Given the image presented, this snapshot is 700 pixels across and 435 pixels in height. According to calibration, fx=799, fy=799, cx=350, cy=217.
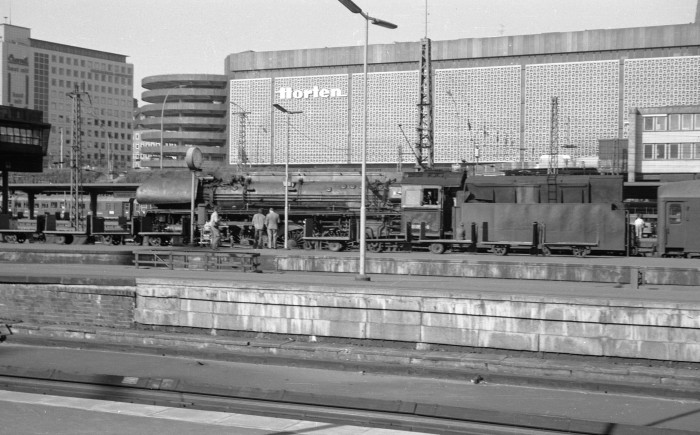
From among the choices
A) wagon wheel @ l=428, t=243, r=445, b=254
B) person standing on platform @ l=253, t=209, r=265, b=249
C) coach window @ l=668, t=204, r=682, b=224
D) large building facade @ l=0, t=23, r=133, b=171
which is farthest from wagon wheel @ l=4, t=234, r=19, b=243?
large building facade @ l=0, t=23, r=133, b=171

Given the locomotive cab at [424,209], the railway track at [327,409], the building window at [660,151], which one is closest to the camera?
the railway track at [327,409]

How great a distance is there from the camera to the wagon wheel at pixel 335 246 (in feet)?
124

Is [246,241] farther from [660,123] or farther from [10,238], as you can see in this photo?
[660,123]

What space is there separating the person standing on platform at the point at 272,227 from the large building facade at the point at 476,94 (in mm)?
64084

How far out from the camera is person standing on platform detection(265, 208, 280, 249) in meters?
37.7

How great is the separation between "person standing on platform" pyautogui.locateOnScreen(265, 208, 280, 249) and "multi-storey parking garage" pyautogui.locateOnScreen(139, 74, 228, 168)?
107610 millimetres

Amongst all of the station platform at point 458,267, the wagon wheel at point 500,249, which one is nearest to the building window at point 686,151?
the wagon wheel at point 500,249

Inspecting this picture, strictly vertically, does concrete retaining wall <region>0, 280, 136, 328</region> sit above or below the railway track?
above

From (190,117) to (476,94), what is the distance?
5839 centimetres

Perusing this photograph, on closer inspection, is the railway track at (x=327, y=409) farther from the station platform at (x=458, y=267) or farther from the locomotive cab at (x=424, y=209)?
the locomotive cab at (x=424, y=209)

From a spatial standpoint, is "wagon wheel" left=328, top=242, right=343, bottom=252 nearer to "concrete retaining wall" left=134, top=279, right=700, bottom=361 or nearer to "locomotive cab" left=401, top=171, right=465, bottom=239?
"locomotive cab" left=401, top=171, right=465, bottom=239

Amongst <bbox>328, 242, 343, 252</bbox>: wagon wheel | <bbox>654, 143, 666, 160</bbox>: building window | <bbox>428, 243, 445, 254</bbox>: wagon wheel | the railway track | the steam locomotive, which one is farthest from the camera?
<bbox>654, 143, 666, 160</bbox>: building window

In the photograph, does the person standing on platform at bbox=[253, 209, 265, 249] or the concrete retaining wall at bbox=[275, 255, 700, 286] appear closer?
the concrete retaining wall at bbox=[275, 255, 700, 286]

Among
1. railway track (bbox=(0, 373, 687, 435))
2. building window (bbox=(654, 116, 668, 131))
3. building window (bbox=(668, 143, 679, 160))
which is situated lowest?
railway track (bbox=(0, 373, 687, 435))
